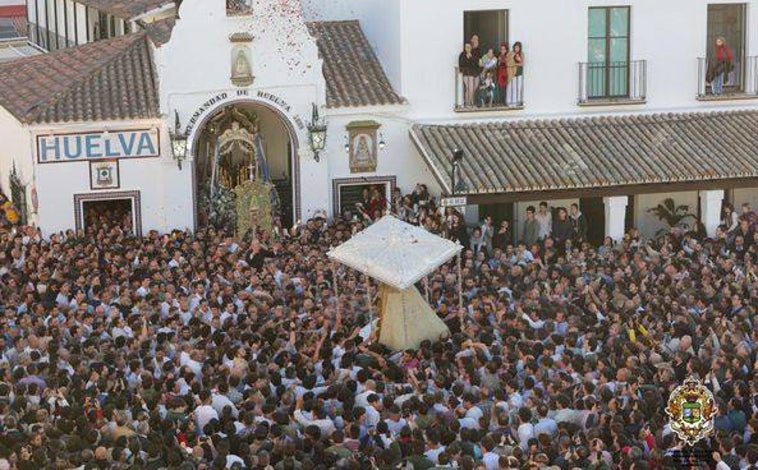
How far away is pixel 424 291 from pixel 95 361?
6.80 metres

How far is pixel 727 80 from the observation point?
36781 mm

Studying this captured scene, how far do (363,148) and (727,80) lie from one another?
26.6 ft

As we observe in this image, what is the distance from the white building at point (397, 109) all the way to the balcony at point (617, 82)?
3 centimetres

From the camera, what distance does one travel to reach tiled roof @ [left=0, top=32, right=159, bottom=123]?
3356cm

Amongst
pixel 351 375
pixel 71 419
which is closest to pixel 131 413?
pixel 71 419

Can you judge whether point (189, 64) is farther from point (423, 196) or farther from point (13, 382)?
point (13, 382)

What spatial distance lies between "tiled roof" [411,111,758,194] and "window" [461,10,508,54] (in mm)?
1833

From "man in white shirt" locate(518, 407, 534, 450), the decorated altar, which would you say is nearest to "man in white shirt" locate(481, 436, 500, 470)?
"man in white shirt" locate(518, 407, 534, 450)

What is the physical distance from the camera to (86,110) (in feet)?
110

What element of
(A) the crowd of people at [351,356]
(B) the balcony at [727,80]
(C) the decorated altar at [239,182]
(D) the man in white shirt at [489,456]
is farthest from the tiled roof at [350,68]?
(D) the man in white shirt at [489,456]

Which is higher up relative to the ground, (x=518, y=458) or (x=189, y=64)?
(x=189, y=64)

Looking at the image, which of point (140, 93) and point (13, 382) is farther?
point (140, 93)

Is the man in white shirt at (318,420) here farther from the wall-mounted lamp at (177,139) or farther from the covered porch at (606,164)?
the wall-mounted lamp at (177,139)

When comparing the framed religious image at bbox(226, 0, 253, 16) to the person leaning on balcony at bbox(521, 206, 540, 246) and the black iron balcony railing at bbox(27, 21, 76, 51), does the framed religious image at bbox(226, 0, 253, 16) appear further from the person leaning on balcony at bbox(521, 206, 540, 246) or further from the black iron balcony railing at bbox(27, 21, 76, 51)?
the black iron balcony railing at bbox(27, 21, 76, 51)
